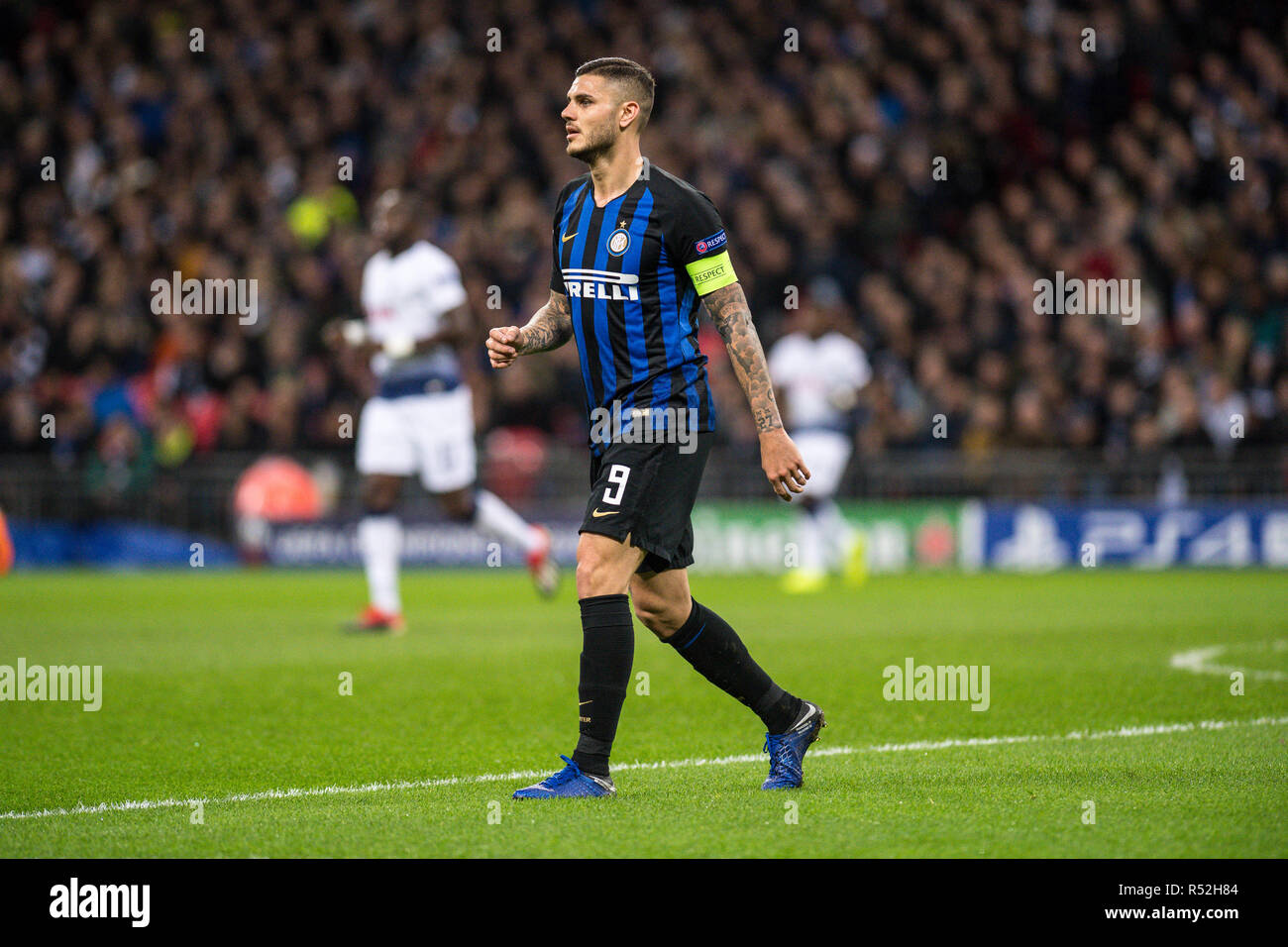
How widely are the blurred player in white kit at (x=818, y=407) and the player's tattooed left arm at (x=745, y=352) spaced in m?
10.5

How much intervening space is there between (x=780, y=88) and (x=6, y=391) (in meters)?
11.3

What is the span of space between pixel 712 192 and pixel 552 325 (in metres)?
15.8

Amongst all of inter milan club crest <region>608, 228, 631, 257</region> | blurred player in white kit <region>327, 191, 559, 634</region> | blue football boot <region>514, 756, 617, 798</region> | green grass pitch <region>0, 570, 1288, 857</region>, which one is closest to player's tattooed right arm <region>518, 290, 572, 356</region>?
inter milan club crest <region>608, 228, 631, 257</region>

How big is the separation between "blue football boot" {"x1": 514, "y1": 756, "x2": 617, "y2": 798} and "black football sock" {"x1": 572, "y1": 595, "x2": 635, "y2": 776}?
0.02 metres

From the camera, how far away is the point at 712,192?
2120 centimetres

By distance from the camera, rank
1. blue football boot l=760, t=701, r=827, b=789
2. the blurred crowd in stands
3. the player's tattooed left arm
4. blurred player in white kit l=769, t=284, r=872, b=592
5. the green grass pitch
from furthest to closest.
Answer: the blurred crowd in stands < blurred player in white kit l=769, t=284, r=872, b=592 < blue football boot l=760, t=701, r=827, b=789 < the player's tattooed left arm < the green grass pitch

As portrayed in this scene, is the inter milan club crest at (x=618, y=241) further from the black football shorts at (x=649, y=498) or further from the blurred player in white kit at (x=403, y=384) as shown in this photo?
the blurred player in white kit at (x=403, y=384)

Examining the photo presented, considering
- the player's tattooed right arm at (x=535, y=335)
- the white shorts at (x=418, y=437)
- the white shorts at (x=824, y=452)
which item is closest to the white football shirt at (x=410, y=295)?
the white shorts at (x=418, y=437)

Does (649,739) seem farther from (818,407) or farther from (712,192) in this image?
(712,192)

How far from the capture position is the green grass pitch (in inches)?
183

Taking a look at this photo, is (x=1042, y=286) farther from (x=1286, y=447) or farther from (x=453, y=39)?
(x=453, y=39)

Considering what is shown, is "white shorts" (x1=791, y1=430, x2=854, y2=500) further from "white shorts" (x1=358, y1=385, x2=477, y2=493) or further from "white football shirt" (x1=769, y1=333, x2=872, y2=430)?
"white shorts" (x1=358, y1=385, x2=477, y2=493)

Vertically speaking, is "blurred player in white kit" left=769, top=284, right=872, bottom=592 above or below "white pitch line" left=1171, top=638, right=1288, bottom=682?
above

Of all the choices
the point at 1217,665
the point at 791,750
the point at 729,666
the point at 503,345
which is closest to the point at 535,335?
the point at 503,345
